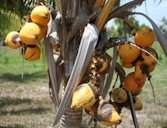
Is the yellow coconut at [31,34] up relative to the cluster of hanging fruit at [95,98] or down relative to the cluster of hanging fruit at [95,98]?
up

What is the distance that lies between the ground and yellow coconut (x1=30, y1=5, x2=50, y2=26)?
2.22 meters

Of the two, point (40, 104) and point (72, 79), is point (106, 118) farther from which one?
point (40, 104)

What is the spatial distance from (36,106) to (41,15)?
23.1ft

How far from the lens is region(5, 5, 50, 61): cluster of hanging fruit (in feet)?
4.66

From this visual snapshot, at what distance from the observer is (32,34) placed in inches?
55.4

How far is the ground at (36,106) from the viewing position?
6.70m

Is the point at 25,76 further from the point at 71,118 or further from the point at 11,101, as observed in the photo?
the point at 71,118

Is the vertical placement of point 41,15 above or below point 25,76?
above

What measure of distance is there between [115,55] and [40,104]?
7.25 metres

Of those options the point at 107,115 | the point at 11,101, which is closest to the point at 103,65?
the point at 107,115

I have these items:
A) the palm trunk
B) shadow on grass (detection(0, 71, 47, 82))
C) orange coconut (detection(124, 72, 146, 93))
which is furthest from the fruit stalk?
shadow on grass (detection(0, 71, 47, 82))

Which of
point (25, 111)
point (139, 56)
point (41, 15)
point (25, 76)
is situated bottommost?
point (25, 76)

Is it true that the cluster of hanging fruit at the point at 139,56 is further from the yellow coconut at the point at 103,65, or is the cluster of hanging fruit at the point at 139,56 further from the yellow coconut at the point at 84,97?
the yellow coconut at the point at 84,97

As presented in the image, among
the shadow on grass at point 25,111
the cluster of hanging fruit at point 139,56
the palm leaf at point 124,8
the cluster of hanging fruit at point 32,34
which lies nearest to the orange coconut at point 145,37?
the cluster of hanging fruit at point 139,56
